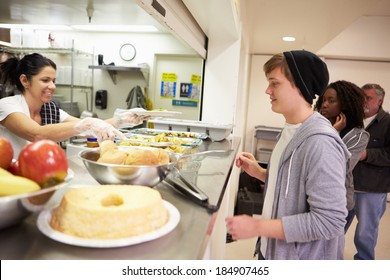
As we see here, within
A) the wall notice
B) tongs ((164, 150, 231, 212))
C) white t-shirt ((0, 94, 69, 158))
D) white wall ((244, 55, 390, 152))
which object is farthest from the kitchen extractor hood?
white wall ((244, 55, 390, 152))

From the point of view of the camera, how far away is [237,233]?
3.32ft

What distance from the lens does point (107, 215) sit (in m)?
0.59

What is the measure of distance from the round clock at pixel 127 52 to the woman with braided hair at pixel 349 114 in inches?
133

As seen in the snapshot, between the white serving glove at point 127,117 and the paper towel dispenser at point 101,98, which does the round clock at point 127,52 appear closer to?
the paper towel dispenser at point 101,98

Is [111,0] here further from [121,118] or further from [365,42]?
[365,42]

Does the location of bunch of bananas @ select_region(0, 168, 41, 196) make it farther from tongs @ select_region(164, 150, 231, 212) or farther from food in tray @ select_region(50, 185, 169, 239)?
tongs @ select_region(164, 150, 231, 212)

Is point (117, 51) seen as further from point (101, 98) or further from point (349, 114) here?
point (349, 114)

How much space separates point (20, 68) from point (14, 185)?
1474 millimetres

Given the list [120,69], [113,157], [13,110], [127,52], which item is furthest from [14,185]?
[127,52]

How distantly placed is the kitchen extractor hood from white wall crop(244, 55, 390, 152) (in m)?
3.55

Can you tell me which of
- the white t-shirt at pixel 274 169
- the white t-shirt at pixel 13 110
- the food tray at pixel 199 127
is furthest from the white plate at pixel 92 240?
the food tray at pixel 199 127
